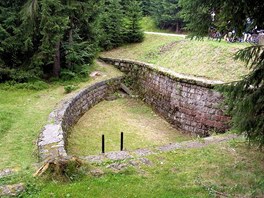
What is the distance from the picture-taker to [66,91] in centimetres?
1295

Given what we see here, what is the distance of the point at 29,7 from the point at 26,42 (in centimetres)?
133

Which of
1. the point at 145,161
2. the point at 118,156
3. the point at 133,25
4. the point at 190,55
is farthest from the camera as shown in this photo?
the point at 133,25

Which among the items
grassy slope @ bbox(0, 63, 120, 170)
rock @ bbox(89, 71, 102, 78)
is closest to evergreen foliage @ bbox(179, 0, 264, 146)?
grassy slope @ bbox(0, 63, 120, 170)

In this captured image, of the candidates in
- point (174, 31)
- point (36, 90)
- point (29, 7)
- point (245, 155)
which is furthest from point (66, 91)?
point (174, 31)

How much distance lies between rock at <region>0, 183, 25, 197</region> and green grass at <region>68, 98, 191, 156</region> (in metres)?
3.66

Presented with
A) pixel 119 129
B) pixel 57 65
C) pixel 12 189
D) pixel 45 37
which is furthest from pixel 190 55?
pixel 12 189

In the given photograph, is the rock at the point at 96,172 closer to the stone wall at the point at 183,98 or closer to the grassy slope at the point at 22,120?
the grassy slope at the point at 22,120

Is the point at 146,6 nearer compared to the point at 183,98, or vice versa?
the point at 183,98

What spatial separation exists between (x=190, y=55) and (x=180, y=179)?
9.88 m

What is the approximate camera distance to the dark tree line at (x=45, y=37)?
13133 mm

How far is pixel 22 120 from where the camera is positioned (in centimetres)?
993

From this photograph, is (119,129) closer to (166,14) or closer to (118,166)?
(118,166)

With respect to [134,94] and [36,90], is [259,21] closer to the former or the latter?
[36,90]

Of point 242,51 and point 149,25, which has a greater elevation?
point 242,51
